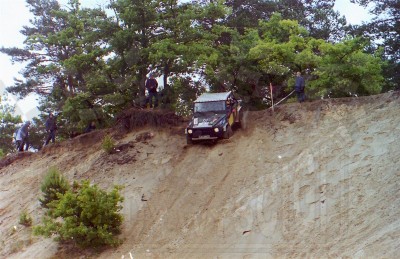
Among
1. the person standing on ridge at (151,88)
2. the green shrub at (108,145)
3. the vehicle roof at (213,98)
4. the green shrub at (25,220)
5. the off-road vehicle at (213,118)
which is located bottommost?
the green shrub at (25,220)

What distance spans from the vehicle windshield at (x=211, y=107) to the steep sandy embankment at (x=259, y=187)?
1.37m

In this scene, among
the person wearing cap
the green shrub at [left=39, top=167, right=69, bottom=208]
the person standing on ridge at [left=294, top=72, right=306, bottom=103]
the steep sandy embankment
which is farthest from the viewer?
the person wearing cap

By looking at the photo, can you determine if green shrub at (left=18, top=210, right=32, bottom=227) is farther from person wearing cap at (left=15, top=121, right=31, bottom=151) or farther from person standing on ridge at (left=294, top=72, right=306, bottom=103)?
person standing on ridge at (left=294, top=72, right=306, bottom=103)

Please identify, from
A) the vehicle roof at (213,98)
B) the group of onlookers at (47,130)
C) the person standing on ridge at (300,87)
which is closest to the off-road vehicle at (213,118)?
the vehicle roof at (213,98)

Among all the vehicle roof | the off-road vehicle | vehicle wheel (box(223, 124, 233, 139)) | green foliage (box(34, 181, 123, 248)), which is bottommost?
green foliage (box(34, 181, 123, 248))

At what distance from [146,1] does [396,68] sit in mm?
13013

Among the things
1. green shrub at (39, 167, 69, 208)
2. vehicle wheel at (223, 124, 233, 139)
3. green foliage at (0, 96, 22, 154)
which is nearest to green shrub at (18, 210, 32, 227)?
green shrub at (39, 167, 69, 208)

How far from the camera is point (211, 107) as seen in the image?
70.4 ft

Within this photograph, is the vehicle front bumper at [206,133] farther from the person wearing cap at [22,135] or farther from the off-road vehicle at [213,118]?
the person wearing cap at [22,135]

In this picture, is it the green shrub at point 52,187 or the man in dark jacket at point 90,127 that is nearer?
the green shrub at point 52,187

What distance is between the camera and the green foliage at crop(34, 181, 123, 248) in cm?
1608

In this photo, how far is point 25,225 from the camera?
771 inches

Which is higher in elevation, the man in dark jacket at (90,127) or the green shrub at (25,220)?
the man in dark jacket at (90,127)

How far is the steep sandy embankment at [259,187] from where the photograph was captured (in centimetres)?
1408
